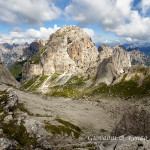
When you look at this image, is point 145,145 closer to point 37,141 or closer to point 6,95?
point 37,141

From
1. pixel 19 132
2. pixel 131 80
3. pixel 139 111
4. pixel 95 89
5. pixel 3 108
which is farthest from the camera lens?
pixel 95 89

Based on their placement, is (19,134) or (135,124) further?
(135,124)

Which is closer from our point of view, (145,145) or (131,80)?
(145,145)

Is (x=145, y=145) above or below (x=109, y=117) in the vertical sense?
above

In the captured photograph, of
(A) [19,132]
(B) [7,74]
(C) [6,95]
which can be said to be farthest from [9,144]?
(B) [7,74]

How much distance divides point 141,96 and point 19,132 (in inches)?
5150

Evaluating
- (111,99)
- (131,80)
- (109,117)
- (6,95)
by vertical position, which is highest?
(131,80)

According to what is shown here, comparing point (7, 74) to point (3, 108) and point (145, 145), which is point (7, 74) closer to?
point (3, 108)

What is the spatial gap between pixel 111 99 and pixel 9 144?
13567 centimetres

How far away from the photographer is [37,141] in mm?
27703

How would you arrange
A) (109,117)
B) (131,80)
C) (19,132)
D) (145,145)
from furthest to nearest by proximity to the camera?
1. (131,80)
2. (109,117)
3. (19,132)
4. (145,145)

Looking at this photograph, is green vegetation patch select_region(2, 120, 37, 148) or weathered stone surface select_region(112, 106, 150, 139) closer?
green vegetation patch select_region(2, 120, 37, 148)

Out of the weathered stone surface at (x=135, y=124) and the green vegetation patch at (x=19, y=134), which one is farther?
the weathered stone surface at (x=135, y=124)

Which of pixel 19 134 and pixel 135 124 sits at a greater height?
pixel 19 134
